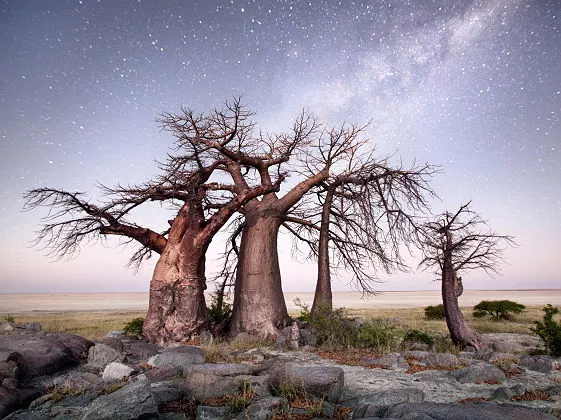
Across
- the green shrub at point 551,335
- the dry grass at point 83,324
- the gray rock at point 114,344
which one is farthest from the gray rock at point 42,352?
the green shrub at point 551,335

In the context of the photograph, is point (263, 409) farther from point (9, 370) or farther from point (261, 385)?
point (9, 370)

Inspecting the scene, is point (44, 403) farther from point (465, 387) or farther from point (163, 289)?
point (465, 387)

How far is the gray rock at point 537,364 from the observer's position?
7477 mm

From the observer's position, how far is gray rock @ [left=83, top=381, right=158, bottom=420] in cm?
451

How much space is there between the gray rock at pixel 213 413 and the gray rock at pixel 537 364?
6.01 meters

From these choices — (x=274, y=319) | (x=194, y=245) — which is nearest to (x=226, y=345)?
(x=274, y=319)

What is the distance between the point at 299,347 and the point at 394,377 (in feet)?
Answer: 11.0

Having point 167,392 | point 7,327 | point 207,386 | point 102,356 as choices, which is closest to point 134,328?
point 7,327

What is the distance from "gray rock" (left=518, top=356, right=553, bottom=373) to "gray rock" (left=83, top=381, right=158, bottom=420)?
22.3ft

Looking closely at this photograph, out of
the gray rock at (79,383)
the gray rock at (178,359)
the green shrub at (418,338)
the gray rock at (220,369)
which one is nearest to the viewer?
the gray rock at (220,369)

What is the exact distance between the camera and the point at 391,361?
792 cm

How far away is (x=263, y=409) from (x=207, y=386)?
3.79 ft

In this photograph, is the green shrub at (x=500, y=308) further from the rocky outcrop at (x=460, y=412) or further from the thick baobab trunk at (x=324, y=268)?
the rocky outcrop at (x=460, y=412)

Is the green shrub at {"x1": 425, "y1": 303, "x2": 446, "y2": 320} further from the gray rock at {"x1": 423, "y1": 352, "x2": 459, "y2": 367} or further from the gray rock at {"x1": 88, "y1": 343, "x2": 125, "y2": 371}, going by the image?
the gray rock at {"x1": 88, "y1": 343, "x2": 125, "y2": 371}
